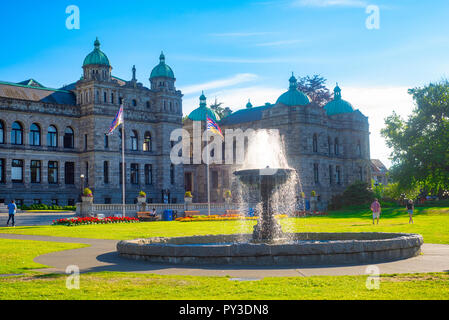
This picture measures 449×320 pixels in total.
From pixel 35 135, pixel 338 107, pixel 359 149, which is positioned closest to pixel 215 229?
pixel 35 135

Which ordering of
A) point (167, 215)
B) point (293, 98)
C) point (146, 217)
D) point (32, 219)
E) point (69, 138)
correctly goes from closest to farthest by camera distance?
point (32, 219) < point (146, 217) < point (167, 215) < point (69, 138) < point (293, 98)

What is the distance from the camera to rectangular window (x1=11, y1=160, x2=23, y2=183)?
54750mm

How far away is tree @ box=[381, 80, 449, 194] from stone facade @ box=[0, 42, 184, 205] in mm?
27181

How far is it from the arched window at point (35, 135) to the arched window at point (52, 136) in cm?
120

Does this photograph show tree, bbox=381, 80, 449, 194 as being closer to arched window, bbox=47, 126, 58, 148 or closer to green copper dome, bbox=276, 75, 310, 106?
green copper dome, bbox=276, 75, 310, 106

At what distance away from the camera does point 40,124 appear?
56.8m

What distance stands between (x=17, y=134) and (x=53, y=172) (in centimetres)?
555

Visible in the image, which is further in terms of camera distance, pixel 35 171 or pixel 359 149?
pixel 359 149

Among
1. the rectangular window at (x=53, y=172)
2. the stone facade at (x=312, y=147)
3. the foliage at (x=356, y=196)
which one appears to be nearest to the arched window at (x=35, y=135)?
the rectangular window at (x=53, y=172)

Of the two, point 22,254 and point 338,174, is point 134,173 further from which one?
point 22,254

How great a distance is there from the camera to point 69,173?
59406 millimetres

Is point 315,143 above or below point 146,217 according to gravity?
above
